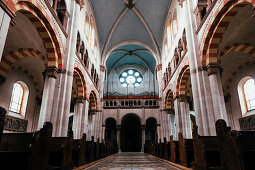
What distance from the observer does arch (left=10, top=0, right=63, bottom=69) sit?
710 cm

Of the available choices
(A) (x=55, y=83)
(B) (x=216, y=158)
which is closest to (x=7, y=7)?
(A) (x=55, y=83)

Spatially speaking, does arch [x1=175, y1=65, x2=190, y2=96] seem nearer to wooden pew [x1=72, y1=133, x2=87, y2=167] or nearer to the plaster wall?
wooden pew [x1=72, y1=133, x2=87, y2=167]

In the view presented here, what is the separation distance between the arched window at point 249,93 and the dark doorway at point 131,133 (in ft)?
46.1

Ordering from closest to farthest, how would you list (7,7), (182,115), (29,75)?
(7,7)
(182,115)
(29,75)

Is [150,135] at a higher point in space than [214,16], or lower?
lower

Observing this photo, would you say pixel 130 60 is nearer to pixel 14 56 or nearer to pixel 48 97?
pixel 14 56

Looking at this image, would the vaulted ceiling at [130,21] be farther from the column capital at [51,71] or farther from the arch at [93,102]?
the column capital at [51,71]

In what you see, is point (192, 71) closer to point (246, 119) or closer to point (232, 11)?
point (232, 11)

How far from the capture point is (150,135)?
25219mm

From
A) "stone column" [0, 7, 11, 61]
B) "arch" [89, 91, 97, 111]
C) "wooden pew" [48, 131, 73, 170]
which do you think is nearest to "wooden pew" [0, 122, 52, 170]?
"wooden pew" [48, 131, 73, 170]

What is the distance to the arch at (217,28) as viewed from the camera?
738 cm

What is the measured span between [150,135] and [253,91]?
1477 centimetres

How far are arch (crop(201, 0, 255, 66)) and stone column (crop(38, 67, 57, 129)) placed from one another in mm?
7741

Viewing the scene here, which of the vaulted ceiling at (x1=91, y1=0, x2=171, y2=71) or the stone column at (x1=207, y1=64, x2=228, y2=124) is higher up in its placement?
the vaulted ceiling at (x1=91, y1=0, x2=171, y2=71)
